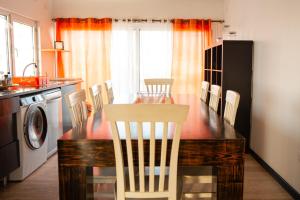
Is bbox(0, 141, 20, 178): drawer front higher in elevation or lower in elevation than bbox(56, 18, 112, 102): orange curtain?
lower

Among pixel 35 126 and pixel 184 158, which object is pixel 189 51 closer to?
pixel 35 126

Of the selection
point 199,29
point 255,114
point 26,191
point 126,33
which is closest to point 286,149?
point 255,114

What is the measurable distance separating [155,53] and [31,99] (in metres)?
3.14

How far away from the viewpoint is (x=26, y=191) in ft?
9.63

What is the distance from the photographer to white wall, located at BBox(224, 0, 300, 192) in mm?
2826

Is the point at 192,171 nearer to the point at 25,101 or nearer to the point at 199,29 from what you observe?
the point at 25,101

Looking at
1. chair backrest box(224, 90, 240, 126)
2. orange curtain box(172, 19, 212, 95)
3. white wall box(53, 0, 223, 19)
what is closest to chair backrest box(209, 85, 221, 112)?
chair backrest box(224, 90, 240, 126)

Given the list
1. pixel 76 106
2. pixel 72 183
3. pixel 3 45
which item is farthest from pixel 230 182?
pixel 3 45

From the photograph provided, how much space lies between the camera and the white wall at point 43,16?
447 centimetres

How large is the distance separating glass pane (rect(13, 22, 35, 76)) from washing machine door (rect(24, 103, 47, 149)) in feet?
4.67

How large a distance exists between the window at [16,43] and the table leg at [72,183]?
3020mm

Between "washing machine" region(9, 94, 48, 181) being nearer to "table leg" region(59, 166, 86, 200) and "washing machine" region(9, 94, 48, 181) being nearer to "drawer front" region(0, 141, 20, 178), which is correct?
"drawer front" region(0, 141, 20, 178)

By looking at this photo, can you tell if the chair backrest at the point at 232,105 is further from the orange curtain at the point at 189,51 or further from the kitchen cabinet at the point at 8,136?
the orange curtain at the point at 189,51

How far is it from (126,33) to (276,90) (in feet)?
11.1
